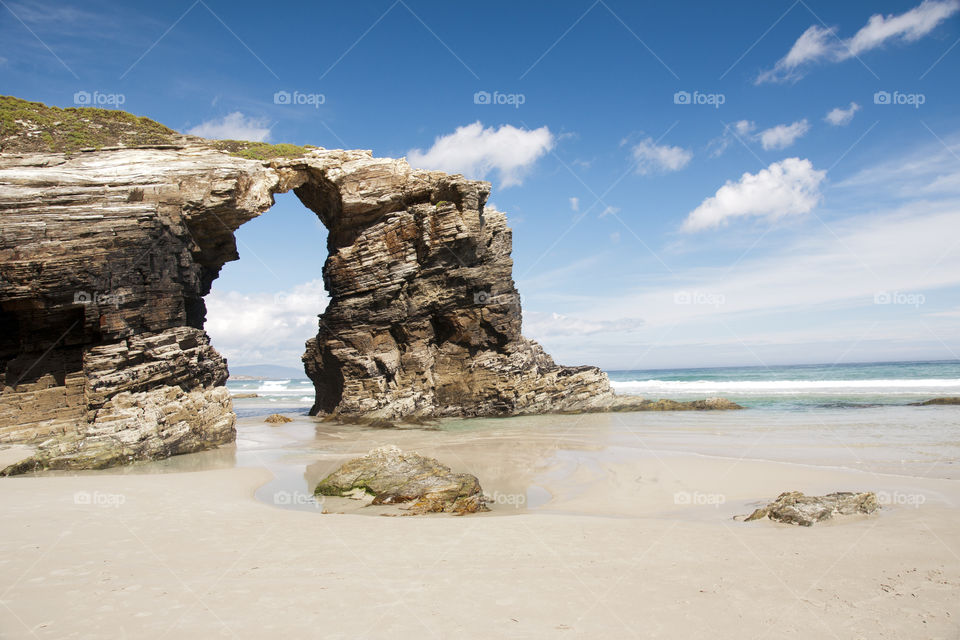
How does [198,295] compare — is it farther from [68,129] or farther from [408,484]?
[408,484]

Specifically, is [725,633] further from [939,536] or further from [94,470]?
[94,470]

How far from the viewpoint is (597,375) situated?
34312 millimetres

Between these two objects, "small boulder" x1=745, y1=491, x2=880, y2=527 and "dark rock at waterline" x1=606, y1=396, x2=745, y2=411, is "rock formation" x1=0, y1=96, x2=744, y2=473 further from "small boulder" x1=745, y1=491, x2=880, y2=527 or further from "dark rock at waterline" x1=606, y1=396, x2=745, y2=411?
"small boulder" x1=745, y1=491, x2=880, y2=527

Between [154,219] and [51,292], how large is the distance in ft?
12.3

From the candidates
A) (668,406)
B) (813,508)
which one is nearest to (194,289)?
(813,508)

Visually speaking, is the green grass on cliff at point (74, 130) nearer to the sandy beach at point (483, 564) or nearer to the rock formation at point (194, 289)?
the rock formation at point (194, 289)

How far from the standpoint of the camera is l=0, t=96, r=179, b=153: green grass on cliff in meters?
20.8

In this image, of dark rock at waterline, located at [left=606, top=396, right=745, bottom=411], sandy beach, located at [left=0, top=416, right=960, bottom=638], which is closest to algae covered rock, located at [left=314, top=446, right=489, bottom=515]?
sandy beach, located at [left=0, top=416, right=960, bottom=638]

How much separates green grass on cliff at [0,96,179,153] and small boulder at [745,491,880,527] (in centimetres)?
2485

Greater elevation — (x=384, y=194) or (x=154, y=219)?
(x=384, y=194)

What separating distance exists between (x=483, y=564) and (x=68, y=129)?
85.1 ft

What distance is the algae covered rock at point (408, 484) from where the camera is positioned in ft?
33.0

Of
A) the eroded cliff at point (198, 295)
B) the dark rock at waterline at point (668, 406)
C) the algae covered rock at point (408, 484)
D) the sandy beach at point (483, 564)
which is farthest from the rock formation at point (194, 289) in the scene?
the algae covered rock at point (408, 484)

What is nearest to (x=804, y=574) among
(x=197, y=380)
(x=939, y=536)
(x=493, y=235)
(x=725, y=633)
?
(x=725, y=633)
